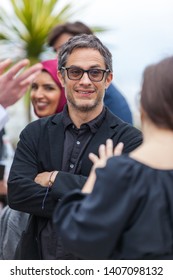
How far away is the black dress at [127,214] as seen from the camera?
1945 millimetres

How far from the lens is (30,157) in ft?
9.53

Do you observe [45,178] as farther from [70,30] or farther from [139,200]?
[70,30]

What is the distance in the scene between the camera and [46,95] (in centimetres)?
402

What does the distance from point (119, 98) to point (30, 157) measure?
103 cm

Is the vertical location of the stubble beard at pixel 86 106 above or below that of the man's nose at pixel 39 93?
below

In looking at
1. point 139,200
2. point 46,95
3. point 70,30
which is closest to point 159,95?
point 139,200

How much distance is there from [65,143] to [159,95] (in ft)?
3.22

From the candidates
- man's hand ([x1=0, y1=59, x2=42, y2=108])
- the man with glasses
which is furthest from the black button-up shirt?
man's hand ([x1=0, y1=59, x2=42, y2=108])

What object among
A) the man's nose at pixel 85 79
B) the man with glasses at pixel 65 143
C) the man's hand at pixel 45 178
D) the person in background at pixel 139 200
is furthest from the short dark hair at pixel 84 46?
the person in background at pixel 139 200

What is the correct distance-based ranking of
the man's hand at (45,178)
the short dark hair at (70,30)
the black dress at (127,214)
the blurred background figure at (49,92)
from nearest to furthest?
the black dress at (127,214), the man's hand at (45,178), the blurred background figure at (49,92), the short dark hair at (70,30)

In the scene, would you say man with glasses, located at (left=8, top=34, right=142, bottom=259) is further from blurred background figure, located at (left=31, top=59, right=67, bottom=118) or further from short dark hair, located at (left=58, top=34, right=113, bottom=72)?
blurred background figure, located at (left=31, top=59, right=67, bottom=118)

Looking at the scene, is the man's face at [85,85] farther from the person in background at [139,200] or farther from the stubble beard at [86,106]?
the person in background at [139,200]

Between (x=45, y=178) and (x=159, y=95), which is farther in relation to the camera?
(x=45, y=178)

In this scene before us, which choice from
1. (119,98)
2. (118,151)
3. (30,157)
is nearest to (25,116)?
(119,98)
